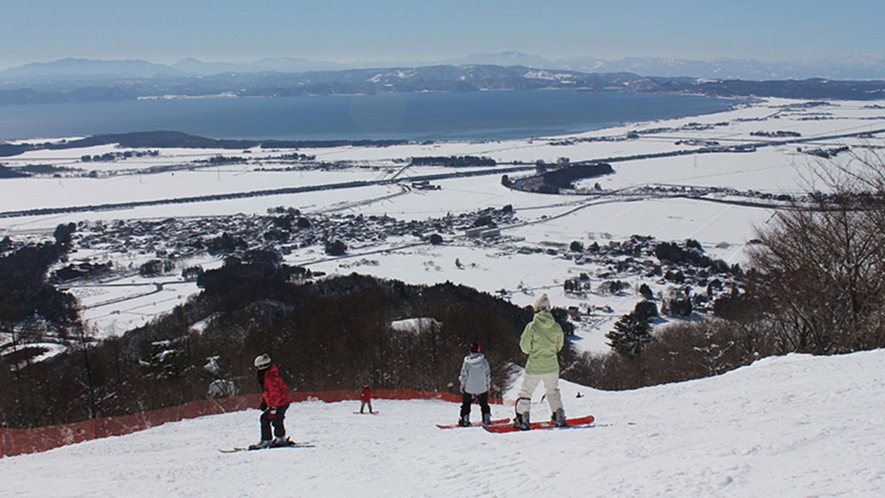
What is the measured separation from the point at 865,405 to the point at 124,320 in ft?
94.1

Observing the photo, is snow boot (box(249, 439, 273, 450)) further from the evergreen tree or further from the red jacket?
the evergreen tree

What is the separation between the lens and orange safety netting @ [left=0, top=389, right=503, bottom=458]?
787cm

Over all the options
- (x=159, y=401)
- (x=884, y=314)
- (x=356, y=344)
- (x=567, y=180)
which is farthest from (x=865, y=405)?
(x=567, y=180)

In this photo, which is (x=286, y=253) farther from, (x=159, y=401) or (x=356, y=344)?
(x=159, y=401)

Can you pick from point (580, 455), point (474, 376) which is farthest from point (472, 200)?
point (580, 455)

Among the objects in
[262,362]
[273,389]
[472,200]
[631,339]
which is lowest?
[631,339]

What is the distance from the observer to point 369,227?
48.1 m

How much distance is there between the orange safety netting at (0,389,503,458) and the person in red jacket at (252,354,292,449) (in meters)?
3.28

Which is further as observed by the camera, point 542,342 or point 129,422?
point 129,422

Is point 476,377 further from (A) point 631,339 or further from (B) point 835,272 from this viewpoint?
(A) point 631,339

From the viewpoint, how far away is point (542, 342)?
527 cm

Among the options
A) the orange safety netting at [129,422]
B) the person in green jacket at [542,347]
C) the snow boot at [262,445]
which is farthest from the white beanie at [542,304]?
the orange safety netting at [129,422]

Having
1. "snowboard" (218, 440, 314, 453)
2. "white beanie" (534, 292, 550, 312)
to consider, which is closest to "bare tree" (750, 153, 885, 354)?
"white beanie" (534, 292, 550, 312)

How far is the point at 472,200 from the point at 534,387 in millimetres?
51719
